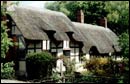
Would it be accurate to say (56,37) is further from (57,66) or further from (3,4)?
(3,4)

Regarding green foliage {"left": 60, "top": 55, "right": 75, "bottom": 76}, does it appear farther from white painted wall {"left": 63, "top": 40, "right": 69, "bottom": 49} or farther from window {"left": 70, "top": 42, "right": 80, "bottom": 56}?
window {"left": 70, "top": 42, "right": 80, "bottom": 56}

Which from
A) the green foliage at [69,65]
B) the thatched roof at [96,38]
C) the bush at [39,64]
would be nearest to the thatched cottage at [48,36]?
the thatched roof at [96,38]

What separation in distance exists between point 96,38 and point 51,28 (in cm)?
988

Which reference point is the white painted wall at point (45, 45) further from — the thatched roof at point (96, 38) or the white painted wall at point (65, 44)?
the thatched roof at point (96, 38)

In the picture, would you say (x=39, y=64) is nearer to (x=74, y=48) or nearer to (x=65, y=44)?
(x=65, y=44)

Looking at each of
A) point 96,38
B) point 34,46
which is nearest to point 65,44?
point 34,46

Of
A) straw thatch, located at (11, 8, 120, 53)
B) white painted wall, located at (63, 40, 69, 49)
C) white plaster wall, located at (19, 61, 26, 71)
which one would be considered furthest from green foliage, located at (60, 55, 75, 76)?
white plaster wall, located at (19, 61, 26, 71)

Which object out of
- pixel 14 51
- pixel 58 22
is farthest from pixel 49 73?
pixel 58 22

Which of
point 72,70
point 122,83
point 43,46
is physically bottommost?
point 72,70

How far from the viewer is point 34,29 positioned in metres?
27.8

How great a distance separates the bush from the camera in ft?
84.0

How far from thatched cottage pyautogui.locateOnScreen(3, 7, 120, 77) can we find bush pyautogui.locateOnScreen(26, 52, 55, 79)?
3.25 ft

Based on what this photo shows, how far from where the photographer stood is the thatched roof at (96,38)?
34.5 metres

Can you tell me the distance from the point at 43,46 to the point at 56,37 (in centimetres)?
135
